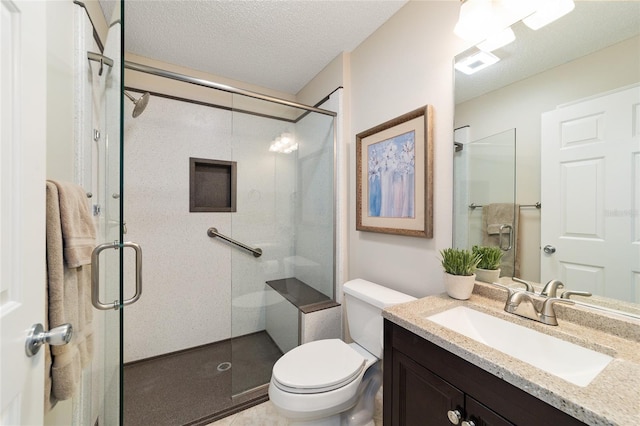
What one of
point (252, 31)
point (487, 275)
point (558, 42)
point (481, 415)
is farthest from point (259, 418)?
point (252, 31)

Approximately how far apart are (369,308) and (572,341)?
856 mm

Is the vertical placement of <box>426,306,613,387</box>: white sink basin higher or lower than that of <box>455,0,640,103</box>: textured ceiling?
lower

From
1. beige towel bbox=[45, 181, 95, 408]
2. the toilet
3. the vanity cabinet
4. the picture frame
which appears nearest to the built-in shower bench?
the toilet

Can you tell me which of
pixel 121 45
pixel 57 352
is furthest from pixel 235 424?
pixel 121 45

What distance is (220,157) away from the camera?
231cm

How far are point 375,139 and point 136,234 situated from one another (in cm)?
204

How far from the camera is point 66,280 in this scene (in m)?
0.80

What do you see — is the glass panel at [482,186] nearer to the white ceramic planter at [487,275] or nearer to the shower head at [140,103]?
the white ceramic planter at [487,275]

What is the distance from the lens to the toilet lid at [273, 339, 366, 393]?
1181 mm

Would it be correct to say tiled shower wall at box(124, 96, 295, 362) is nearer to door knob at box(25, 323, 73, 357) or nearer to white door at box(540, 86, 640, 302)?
door knob at box(25, 323, 73, 357)

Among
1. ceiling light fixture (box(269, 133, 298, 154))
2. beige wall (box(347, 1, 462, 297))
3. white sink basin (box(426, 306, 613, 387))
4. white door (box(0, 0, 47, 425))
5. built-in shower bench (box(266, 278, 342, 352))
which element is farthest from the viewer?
ceiling light fixture (box(269, 133, 298, 154))

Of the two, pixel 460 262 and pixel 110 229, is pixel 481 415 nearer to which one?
pixel 460 262

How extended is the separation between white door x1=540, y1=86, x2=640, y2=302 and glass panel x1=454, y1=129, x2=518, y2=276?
0.13m

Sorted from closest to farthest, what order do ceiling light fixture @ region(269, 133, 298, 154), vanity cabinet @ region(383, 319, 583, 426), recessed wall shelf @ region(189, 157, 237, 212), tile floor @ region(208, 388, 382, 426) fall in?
vanity cabinet @ region(383, 319, 583, 426) → tile floor @ region(208, 388, 382, 426) → ceiling light fixture @ region(269, 133, 298, 154) → recessed wall shelf @ region(189, 157, 237, 212)
